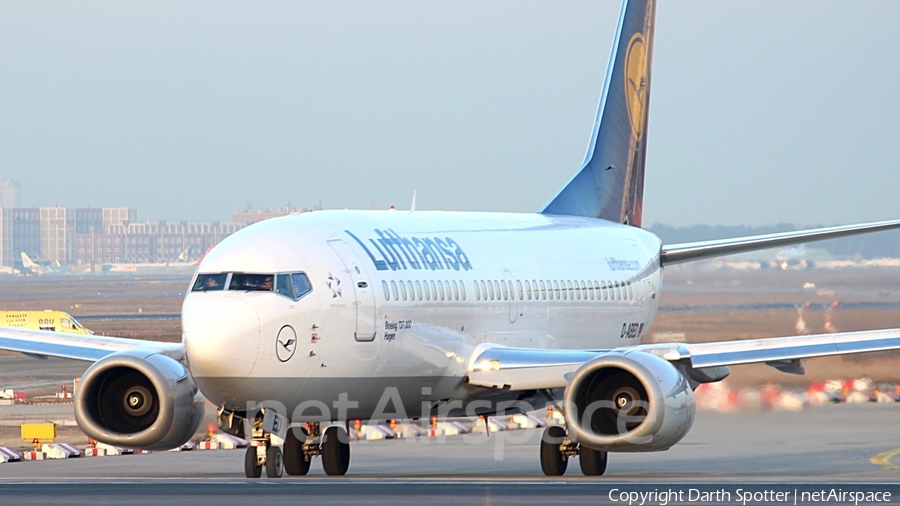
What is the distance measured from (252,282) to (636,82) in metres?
15.7

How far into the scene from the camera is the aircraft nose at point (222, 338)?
18188 mm

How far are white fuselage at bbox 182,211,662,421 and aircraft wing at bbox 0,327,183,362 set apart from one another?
3.36 meters

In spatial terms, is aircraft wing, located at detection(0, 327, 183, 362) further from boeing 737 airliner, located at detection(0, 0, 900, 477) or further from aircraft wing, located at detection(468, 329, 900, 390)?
aircraft wing, located at detection(468, 329, 900, 390)

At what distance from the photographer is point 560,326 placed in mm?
26375

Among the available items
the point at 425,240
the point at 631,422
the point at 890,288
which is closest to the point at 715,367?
the point at 631,422

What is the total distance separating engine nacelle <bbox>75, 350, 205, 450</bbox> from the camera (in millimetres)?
20219

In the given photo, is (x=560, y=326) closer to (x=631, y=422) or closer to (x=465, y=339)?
(x=465, y=339)

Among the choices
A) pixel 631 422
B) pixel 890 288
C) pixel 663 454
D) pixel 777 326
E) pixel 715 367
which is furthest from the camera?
pixel 890 288

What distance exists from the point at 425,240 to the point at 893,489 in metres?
7.94

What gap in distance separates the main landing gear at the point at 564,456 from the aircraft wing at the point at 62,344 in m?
5.64

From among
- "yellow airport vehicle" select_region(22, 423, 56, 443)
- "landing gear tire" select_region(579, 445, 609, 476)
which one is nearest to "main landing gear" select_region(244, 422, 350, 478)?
"landing gear tire" select_region(579, 445, 609, 476)

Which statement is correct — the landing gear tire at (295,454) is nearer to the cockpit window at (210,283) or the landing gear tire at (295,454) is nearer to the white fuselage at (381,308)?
the white fuselage at (381,308)

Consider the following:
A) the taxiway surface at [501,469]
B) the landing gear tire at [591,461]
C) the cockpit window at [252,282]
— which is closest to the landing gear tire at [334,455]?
the taxiway surface at [501,469]

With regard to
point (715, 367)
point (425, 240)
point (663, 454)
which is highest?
point (425, 240)
